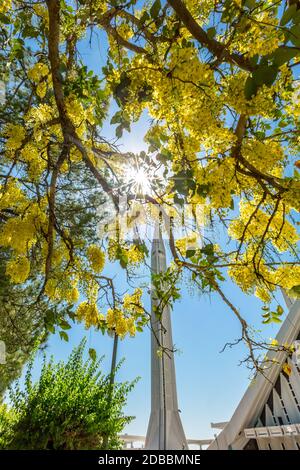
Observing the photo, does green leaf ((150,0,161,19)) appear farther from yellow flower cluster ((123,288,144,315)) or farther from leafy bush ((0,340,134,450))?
leafy bush ((0,340,134,450))

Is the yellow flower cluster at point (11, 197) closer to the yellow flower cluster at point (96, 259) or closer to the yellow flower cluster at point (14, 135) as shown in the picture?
the yellow flower cluster at point (14, 135)

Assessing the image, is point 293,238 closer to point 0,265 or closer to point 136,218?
point 136,218

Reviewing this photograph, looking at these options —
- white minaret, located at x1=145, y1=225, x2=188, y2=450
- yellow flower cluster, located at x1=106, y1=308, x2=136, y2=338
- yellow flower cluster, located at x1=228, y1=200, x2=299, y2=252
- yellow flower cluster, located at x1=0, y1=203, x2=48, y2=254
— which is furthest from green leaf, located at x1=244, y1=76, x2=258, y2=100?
white minaret, located at x1=145, y1=225, x2=188, y2=450

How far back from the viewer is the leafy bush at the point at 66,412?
3086mm

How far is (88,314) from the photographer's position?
5.60 feet

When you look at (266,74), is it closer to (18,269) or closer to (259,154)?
(259,154)

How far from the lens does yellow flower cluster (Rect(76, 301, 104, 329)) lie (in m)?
1.70

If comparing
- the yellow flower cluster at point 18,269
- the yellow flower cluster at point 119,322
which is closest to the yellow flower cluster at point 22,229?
the yellow flower cluster at point 18,269

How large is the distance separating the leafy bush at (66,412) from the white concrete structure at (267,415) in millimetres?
3428

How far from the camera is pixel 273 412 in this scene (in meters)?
6.43

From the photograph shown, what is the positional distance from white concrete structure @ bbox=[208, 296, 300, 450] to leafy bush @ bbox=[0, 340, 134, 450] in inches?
135

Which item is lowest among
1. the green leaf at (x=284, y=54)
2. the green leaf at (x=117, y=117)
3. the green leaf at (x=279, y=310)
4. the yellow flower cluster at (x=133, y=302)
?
the green leaf at (x=284, y=54)

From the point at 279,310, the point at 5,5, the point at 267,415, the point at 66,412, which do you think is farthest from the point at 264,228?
the point at 267,415

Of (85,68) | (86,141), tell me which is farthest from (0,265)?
(85,68)
